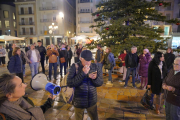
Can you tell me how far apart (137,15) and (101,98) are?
486 cm

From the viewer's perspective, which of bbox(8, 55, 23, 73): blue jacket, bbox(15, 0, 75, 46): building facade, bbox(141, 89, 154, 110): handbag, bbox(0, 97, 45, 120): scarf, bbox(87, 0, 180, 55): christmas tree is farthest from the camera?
bbox(15, 0, 75, 46): building facade

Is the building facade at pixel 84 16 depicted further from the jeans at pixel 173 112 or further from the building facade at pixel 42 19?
the jeans at pixel 173 112

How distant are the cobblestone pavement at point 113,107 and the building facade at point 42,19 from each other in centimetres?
2898

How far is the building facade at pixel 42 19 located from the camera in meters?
32.7

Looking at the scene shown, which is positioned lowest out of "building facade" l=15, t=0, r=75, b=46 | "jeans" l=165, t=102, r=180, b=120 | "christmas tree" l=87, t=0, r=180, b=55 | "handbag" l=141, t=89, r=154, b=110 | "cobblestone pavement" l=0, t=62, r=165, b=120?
"cobblestone pavement" l=0, t=62, r=165, b=120

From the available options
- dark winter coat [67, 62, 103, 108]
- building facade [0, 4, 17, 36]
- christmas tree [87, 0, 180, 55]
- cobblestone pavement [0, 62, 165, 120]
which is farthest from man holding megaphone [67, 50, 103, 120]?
building facade [0, 4, 17, 36]

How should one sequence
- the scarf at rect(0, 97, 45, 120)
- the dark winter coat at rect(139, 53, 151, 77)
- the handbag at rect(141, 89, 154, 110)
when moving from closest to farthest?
the scarf at rect(0, 97, 45, 120) → the handbag at rect(141, 89, 154, 110) → the dark winter coat at rect(139, 53, 151, 77)

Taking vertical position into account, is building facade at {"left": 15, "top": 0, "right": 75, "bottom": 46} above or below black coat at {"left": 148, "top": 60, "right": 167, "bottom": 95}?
above

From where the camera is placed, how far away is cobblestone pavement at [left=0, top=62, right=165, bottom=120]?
10.9 ft

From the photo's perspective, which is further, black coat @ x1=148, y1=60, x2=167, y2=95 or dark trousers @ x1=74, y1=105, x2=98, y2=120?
black coat @ x1=148, y1=60, x2=167, y2=95

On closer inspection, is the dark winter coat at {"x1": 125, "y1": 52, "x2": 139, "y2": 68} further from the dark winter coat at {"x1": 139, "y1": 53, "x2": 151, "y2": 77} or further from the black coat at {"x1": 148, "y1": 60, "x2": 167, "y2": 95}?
the black coat at {"x1": 148, "y1": 60, "x2": 167, "y2": 95}

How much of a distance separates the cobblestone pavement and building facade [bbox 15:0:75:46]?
2898 centimetres

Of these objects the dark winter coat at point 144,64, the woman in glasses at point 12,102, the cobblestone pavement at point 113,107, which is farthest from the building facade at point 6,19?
the woman in glasses at point 12,102

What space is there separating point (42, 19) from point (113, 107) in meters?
35.6
